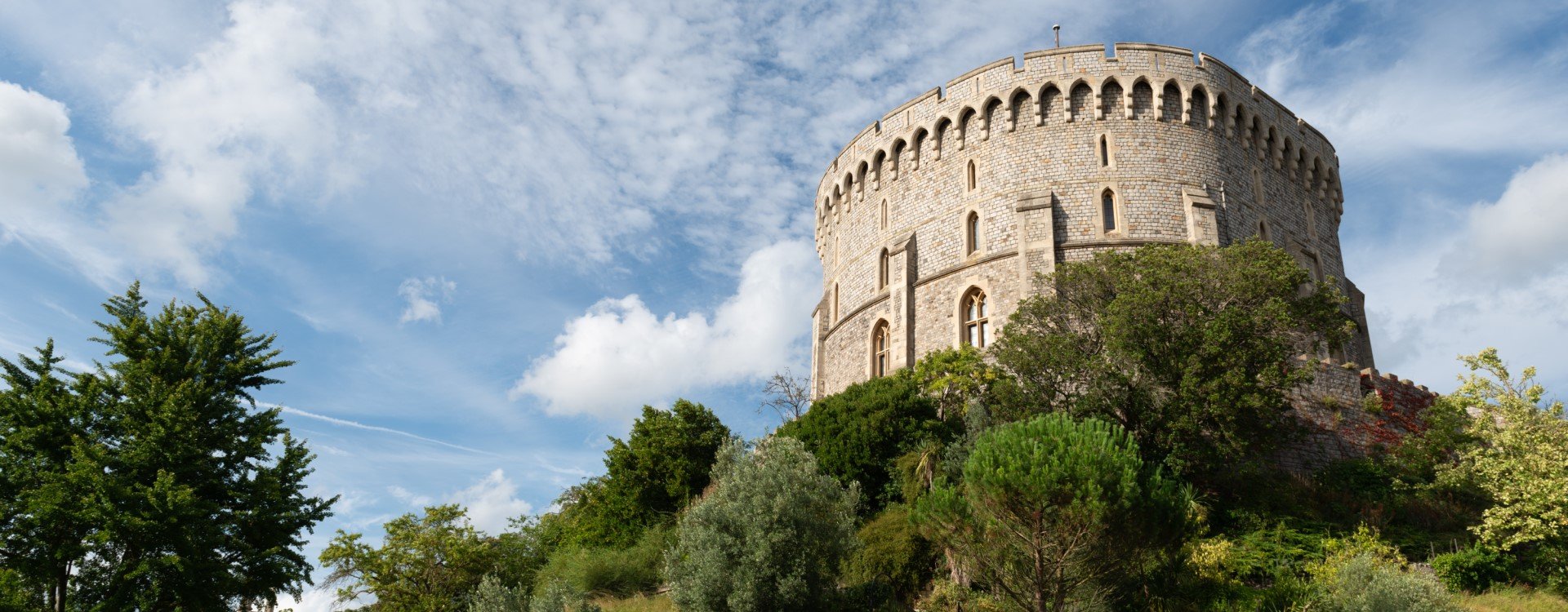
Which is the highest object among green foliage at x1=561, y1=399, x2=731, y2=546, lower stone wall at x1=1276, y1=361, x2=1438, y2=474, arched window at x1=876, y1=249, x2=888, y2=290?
arched window at x1=876, y1=249, x2=888, y2=290

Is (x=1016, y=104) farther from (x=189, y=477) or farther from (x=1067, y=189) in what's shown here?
(x=189, y=477)

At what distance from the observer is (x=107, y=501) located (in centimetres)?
2005


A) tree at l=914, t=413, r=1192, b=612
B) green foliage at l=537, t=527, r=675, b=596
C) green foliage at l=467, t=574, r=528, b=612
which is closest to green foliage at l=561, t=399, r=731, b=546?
green foliage at l=537, t=527, r=675, b=596

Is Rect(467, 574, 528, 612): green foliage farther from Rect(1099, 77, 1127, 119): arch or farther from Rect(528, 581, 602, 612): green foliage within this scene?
Rect(1099, 77, 1127, 119): arch

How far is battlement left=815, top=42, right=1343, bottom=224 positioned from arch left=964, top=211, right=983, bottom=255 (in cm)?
263

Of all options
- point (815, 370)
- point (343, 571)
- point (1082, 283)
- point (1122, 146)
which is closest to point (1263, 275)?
point (1082, 283)

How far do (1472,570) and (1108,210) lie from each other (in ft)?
45.2

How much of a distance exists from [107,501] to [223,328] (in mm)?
5114

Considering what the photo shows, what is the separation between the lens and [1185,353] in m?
21.9

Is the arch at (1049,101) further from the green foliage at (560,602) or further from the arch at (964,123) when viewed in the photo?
the green foliage at (560,602)

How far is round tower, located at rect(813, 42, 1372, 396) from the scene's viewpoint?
1186 inches

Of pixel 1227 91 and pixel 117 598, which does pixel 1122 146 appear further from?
pixel 117 598

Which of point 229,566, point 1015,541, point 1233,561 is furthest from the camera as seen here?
point 229,566

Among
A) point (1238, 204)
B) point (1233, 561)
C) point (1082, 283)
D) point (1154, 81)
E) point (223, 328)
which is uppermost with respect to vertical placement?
point (1154, 81)
